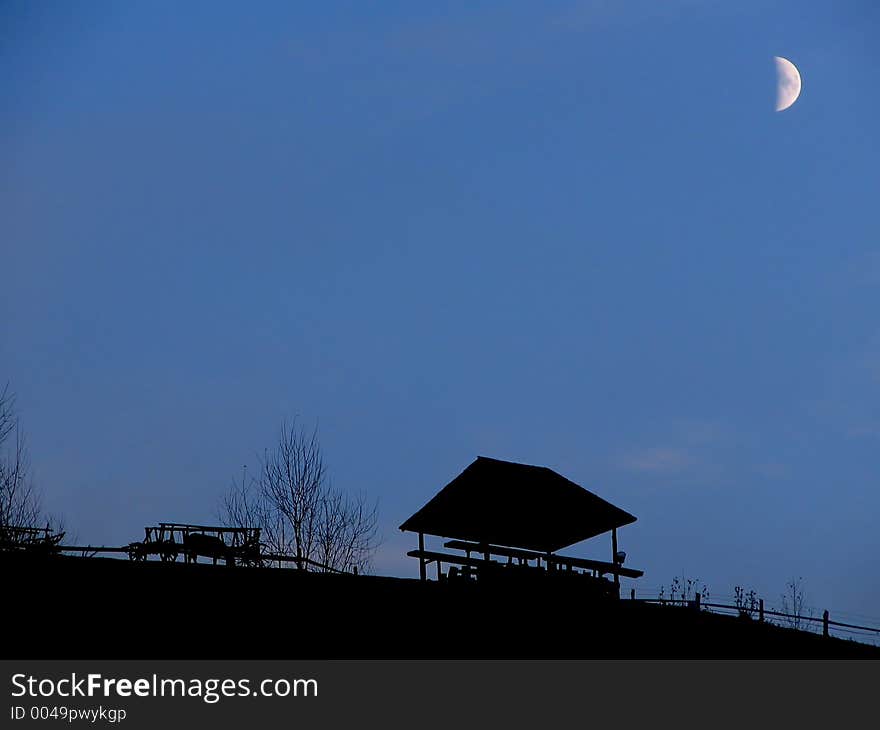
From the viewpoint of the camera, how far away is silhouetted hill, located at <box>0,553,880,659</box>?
68.9 ft

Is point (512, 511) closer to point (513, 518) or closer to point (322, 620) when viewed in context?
point (513, 518)

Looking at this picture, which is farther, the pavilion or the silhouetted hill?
the pavilion

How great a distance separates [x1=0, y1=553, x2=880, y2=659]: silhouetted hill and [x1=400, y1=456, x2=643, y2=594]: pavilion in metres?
1.44

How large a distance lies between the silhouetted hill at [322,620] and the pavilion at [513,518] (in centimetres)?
144

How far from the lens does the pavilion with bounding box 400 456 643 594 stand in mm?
30719

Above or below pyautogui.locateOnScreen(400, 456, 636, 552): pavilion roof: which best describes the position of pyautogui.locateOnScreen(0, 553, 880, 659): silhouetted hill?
below

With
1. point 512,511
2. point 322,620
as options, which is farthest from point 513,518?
point 322,620

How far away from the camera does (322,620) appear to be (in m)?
24.1

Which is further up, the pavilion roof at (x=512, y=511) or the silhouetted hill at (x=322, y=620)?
the pavilion roof at (x=512, y=511)

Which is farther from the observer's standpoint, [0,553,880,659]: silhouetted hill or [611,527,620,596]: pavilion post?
[611,527,620,596]: pavilion post

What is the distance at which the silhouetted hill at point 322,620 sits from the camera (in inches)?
827
